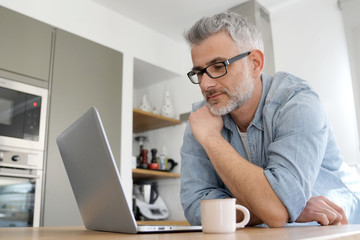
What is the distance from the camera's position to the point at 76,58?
2.72 metres

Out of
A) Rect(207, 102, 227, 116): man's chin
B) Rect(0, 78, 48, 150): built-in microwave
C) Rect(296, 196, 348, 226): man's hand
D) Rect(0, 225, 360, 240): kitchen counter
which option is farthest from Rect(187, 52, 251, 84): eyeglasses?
Rect(0, 78, 48, 150): built-in microwave

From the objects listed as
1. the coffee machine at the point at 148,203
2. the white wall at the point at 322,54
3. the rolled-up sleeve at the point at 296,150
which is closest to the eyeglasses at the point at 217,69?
the rolled-up sleeve at the point at 296,150

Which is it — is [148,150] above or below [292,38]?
below

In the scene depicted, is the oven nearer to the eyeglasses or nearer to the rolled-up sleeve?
the eyeglasses

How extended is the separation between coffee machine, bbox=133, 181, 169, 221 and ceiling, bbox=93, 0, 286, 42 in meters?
1.48

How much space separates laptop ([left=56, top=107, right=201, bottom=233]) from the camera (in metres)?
0.67

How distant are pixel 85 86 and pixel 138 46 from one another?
75cm

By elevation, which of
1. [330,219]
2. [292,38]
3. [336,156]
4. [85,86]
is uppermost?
[292,38]

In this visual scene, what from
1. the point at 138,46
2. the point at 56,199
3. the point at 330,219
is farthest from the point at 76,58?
the point at 330,219

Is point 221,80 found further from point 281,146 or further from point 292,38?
point 292,38

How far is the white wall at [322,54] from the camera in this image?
2.67 m

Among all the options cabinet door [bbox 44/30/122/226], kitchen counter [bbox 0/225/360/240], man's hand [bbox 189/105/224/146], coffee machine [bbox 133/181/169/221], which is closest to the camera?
kitchen counter [bbox 0/225/360/240]

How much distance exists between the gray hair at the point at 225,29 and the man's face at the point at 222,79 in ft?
0.06

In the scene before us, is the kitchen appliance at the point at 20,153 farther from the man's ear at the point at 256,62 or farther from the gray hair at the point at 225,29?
the man's ear at the point at 256,62
